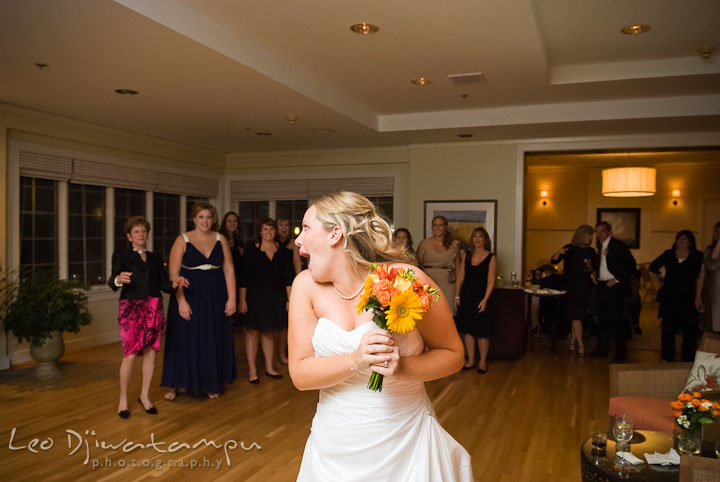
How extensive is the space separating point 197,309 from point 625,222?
10324 mm

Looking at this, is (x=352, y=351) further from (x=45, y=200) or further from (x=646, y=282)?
(x=646, y=282)

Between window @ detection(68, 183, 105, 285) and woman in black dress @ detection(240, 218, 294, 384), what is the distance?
8.54 ft

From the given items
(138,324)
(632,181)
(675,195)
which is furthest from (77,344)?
(675,195)

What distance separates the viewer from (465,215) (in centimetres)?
774

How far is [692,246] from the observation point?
6031mm

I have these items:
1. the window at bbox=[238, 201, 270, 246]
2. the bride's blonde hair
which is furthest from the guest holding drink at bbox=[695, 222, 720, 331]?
the window at bbox=[238, 201, 270, 246]

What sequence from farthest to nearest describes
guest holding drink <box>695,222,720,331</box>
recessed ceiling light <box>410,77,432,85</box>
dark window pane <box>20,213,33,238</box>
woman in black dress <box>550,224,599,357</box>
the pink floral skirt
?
woman in black dress <box>550,224,599,357</box> → dark window pane <box>20,213,33,238</box> → guest holding drink <box>695,222,720,331</box> → recessed ceiling light <box>410,77,432,85</box> → the pink floral skirt

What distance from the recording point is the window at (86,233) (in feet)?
22.2

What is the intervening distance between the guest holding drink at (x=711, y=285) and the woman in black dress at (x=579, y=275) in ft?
3.41

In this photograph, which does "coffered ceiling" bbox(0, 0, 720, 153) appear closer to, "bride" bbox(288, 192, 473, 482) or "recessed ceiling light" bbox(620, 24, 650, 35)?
"recessed ceiling light" bbox(620, 24, 650, 35)

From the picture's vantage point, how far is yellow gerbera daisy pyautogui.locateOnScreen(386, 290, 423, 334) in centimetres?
138

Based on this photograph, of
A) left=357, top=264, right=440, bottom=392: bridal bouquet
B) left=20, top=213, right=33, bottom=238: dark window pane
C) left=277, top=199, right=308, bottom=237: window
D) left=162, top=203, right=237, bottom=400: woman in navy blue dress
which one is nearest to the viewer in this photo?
left=357, top=264, right=440, bottom=392: bridal bouquet

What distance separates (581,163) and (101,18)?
10.1m

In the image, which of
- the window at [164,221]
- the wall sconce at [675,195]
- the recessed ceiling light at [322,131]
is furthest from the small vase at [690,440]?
the wall sconce at [675,195]
